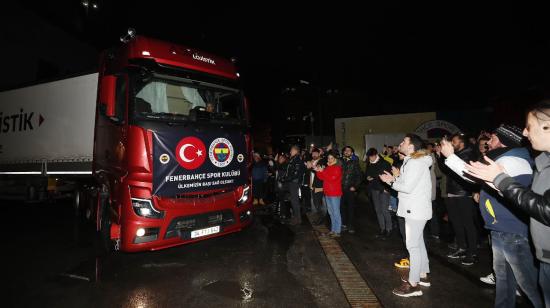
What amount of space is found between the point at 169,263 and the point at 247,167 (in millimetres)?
2040

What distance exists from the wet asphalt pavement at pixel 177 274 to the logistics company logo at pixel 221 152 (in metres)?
1.60

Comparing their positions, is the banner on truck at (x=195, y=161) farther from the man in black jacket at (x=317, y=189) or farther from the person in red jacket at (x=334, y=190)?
the man in black jacket at (x=317, y=189)

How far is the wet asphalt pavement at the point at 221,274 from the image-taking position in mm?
3361

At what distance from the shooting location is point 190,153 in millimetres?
4465

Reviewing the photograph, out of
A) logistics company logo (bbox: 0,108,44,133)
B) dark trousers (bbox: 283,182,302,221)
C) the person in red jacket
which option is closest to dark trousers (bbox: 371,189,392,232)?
the person in red jacket

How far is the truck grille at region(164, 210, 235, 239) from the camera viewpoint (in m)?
4.20

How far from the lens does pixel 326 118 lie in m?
39.2

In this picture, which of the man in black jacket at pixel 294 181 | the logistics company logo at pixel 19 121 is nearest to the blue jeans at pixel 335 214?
the man in black jacket at pixel 294 181

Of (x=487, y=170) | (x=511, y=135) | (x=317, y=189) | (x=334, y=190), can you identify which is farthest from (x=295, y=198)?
(x=487, y=170)

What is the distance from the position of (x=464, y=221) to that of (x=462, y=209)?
184mm

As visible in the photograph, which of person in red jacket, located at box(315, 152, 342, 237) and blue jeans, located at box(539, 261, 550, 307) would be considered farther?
person in red jacket, located at box(315, 152, 342, 237)

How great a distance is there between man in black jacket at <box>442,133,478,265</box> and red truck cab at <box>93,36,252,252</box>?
3.39 m

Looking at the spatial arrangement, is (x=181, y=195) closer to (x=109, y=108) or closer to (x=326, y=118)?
(x=109, y=108)

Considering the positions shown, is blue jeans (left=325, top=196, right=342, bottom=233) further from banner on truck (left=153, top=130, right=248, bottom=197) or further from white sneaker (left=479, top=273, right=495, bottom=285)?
white sneaker (left=479, top=273, right=495, bottom=285)
